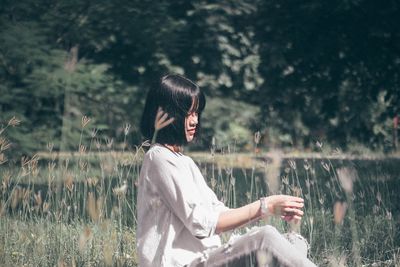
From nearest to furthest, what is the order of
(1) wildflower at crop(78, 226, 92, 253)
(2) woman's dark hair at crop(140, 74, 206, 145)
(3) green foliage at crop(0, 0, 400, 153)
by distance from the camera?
(1) wildflower at crop(78, 226, 92, 253), (2) woman's dark hair at crop(140, 74, 206, 145), (3) green foliage at crop(0, 0, 400, 153)

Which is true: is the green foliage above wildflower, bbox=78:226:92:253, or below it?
below

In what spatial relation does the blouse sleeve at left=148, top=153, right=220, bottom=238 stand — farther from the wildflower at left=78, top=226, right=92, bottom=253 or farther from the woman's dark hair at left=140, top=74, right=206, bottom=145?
the wildflower at left=78, top=226, right=92, bottom=253

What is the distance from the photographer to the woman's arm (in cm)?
267

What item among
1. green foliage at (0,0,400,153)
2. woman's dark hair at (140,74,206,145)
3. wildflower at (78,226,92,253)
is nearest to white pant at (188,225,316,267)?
woman's dark hair at (140,74,206,145)

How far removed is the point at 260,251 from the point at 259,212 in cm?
13

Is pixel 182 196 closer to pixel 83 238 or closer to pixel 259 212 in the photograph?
pixel 259 212

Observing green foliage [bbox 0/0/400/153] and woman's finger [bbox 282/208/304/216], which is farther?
green foliage [bbox 0/0/400/153]

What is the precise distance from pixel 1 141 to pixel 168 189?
91cm

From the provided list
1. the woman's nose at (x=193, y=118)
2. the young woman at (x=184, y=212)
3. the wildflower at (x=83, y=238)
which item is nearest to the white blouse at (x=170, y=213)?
the young woman at (x=184, y=212)

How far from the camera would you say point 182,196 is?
272cm

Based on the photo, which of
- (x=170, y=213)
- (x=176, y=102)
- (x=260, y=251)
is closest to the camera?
(x=260, y=251)

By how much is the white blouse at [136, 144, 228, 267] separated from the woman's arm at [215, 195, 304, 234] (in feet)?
0.13

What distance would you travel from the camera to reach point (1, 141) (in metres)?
3.29

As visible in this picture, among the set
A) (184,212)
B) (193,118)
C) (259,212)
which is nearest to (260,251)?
(259,212)
